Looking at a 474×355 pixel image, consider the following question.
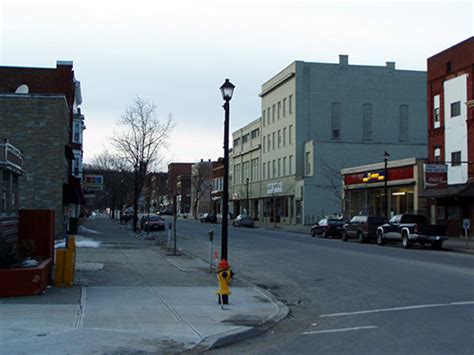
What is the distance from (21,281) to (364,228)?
2794 cm

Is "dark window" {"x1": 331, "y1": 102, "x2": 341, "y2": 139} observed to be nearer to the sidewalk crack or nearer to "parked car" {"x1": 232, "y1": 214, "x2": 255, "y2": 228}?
"parked car" {"x1": 232, "y1": 214, "x2": 255, "y2": 228}

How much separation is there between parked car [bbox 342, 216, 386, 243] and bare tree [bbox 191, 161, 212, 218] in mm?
75599

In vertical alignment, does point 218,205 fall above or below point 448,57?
below

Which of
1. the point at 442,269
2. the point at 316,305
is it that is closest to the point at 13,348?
the point at 316,305

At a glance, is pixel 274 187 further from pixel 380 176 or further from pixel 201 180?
pixel 201 180

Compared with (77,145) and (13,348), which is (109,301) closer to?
(13,348)

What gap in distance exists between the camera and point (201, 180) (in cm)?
11594

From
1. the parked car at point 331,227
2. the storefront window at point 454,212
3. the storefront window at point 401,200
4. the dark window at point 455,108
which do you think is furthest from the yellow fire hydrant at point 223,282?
the storefront window at point 401,200

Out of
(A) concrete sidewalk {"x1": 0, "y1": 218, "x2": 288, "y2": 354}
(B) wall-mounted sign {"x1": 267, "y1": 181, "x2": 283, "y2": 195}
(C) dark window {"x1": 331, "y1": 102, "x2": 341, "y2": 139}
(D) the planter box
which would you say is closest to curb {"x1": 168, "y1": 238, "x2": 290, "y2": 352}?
(A) concrete sidewalk {"x1": 0, "y1": 218, "x2": 288, "y2": 354}

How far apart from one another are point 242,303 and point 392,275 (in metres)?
7.01

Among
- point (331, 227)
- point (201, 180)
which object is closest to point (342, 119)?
point (331, 227)

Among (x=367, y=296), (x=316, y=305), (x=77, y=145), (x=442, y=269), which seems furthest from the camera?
(x=77, y=145)

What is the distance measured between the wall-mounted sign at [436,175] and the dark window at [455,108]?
358cm

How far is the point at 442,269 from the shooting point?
19.5 m
